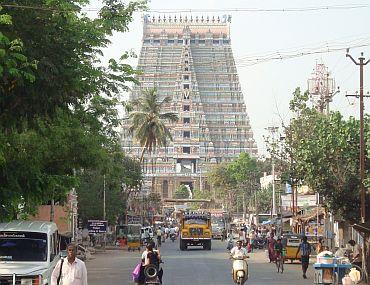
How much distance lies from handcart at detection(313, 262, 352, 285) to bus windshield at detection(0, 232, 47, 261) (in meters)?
9.65

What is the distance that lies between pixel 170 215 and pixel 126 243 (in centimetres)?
10806

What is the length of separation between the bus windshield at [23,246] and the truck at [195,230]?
135ft

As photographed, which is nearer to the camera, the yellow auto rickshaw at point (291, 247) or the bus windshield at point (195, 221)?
the yellow auto rickshaw at point (291, 247)

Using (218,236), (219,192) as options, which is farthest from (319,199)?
(219,192)

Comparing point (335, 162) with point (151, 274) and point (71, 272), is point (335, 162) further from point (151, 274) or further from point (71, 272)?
point (71, 272)

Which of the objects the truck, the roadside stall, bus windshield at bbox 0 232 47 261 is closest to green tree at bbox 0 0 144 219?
bus windshield at bbox 0 232 47 261

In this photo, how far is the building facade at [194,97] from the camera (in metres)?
160

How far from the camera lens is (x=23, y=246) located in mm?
19844

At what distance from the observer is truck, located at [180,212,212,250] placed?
200ft

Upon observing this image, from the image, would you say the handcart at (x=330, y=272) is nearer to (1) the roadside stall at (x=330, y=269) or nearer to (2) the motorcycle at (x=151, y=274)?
(1) the roadside stall at (x=330, y=269)

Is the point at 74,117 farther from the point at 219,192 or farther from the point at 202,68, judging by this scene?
the point at 202,68

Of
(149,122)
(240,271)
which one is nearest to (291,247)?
(240,271)

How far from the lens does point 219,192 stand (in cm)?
14525

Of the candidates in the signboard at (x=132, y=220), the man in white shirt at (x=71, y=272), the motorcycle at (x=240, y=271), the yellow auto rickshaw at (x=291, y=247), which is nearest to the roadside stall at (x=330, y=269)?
the motorcycle at (x=240, y=271)
